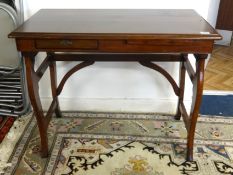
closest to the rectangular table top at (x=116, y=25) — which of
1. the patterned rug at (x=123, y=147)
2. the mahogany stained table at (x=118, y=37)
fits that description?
the mahogany stained table at (x=118, y=37)

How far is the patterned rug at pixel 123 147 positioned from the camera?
5.19 ft

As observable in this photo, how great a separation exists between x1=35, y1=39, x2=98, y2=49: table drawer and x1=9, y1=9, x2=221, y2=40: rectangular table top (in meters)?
0.03

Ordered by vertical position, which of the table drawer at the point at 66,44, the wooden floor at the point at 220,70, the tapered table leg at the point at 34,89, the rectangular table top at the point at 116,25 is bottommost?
the wooden floor at the point at 220,70

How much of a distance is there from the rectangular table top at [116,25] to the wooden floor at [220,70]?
1052 millimetres

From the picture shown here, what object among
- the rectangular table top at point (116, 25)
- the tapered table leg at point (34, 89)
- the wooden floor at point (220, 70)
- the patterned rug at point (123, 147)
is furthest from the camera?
the wooden floor at point (220, 70)

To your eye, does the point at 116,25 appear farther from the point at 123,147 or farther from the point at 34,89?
the point at 123,147

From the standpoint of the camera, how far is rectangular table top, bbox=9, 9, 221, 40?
131 cm

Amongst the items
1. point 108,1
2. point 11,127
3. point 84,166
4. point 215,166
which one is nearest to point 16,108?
point 11,127

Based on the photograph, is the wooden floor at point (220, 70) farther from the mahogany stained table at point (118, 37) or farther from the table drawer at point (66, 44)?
the table drawer at point (66, 44)

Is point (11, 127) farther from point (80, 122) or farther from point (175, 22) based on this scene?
point (175, 22)

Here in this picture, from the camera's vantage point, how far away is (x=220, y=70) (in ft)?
9.25

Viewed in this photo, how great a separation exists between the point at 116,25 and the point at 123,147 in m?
0.76

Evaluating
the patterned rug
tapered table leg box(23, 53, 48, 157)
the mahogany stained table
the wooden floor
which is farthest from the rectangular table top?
the wooden floor

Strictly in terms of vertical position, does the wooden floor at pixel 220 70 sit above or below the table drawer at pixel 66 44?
below
